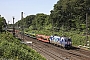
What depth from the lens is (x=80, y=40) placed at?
202 ft

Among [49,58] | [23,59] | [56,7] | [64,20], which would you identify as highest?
[56,7]

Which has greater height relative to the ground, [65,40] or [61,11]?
[61,11]

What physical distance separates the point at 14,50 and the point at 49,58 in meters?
20.2

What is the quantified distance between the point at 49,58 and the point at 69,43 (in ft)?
41.3

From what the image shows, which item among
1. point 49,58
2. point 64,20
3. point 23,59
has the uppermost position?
point 64,20

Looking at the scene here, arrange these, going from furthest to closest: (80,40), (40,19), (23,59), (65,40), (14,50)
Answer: (40,19), (80,40), (65,40), (14,50), (23,59)

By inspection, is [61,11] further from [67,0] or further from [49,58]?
[49,58]

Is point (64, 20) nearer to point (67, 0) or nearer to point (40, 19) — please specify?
point (67, 0)

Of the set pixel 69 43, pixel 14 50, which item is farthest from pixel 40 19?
pixel 14 50

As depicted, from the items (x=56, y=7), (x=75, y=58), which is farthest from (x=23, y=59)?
(x=56, y=7)

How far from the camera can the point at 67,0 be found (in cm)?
9550

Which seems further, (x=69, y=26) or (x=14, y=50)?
(x=69, y=26)

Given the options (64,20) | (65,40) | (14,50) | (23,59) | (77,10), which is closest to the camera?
(23,59)

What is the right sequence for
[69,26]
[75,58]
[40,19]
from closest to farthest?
1. [75,58]
2. [69,26]
3. [40,19]
